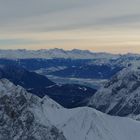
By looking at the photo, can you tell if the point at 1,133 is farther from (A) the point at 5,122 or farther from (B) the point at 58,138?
(B) the point at 58,138

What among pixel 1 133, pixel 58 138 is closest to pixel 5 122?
pixel 1 133

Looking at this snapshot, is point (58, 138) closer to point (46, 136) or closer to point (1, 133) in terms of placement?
point (46, 136)

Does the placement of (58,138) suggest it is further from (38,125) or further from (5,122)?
(5,122)

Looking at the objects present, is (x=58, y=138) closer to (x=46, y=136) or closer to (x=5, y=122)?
(x=46, y=136)

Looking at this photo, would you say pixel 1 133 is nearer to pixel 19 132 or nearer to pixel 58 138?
pixel 19 132
